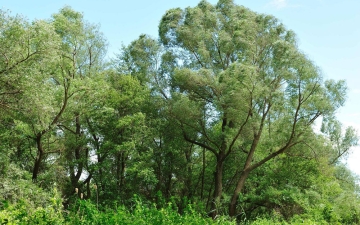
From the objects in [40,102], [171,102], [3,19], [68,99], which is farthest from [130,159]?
[3,19]

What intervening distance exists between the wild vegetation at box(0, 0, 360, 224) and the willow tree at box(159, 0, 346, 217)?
0.05m

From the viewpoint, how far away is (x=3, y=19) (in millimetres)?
10203

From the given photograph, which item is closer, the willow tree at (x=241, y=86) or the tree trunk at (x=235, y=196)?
the willow tree at (x=241, y=86)

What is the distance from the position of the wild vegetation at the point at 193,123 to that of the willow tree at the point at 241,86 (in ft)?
0.17

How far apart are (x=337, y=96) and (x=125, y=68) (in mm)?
9697

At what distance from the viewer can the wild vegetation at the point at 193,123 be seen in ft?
48.5

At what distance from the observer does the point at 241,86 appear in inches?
593

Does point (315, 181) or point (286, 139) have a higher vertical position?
point (286, 139)

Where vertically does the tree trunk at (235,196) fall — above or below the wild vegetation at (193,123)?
below

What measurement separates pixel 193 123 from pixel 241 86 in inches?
138

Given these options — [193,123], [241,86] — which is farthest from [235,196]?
[241,86]

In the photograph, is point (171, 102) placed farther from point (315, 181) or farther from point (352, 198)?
point (352, 198)

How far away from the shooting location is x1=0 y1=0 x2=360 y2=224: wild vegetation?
14.8 m

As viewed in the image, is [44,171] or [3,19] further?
[44,171]
